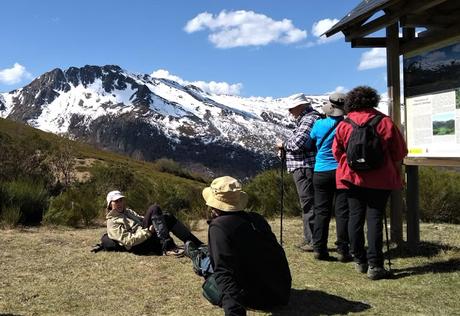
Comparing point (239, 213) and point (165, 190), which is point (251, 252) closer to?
point (239, 213)

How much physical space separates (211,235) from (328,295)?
1.48m

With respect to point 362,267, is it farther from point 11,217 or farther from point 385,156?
point 11,217

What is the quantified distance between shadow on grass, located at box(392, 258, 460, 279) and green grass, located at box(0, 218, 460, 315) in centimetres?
1

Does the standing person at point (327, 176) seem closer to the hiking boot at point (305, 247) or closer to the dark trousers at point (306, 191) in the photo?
the dark trousers at point (306, 191)

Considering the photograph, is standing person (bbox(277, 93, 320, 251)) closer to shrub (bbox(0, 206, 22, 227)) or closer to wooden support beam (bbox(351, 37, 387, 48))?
wooden support beam (bbox(351, 37, 387, 48))

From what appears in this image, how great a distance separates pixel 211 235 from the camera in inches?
191

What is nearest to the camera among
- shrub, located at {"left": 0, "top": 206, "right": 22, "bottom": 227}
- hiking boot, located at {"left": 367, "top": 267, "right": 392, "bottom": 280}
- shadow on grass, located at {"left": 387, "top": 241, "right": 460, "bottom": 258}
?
hiking boot, located at {"left": 367, "top": 267, "right": 392, "bottom": 280}

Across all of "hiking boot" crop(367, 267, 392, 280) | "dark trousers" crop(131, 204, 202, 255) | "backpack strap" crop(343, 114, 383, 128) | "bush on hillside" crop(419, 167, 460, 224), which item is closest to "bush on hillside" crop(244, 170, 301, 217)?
"bush on hillside" crop(419, 167, 460, 224)

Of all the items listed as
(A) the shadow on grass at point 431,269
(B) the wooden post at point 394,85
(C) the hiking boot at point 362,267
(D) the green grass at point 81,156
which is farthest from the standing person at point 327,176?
(D) the green grass at point 81,156

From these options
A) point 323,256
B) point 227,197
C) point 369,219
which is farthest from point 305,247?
point 227,197

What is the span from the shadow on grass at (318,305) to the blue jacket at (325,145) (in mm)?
1638

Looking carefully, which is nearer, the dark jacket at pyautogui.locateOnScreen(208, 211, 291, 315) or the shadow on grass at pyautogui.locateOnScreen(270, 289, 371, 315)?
the dark jacket at pyautogui.locateOnScreen(208, 211, 291, 315)

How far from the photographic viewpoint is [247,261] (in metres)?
4.84

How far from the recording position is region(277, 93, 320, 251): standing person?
7.16 m
